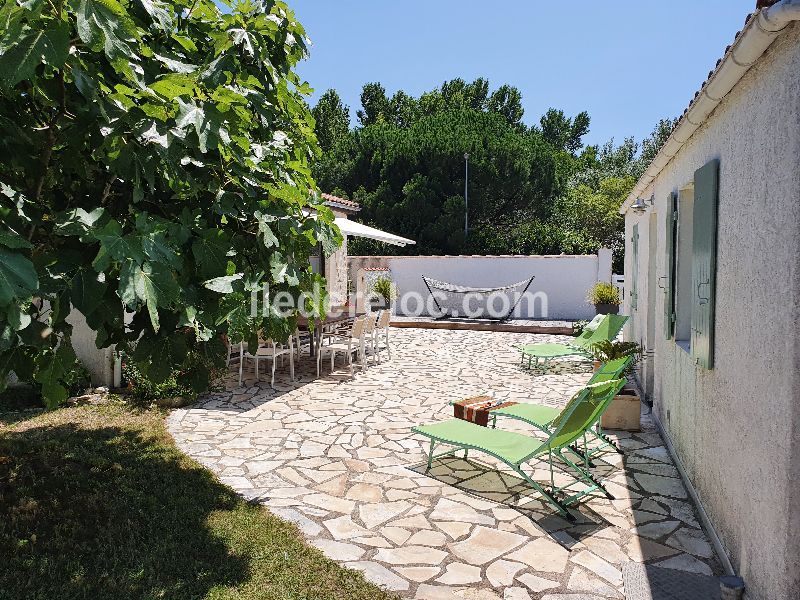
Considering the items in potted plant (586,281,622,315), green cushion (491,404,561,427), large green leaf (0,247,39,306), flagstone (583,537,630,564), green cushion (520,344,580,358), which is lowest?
flagstone (583,537,630,564)

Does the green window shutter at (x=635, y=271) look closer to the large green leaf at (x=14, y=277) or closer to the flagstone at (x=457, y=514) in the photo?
the flagstone at (x=457, y=514)

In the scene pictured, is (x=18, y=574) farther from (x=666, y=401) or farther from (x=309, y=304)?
(x=666, y=401)

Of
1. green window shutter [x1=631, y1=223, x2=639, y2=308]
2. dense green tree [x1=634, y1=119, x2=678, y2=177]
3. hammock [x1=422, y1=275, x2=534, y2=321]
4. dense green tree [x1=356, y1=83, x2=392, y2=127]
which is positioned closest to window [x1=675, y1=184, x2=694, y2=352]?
green window shutter [x1=631, y1=223, x2=639, y2=308]

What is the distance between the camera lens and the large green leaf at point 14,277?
1.95m

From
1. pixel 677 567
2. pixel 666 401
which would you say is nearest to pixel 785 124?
pixel 677 567

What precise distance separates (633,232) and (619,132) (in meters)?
38.9

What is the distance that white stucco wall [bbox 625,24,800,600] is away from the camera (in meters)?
2.56

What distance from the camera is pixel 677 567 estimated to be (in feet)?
12.0

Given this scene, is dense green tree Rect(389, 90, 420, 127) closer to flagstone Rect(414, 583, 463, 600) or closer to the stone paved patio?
the stone paved patio

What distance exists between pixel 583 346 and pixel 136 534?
7.54 m

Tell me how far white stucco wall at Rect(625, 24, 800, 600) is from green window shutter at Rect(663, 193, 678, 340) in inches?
49.5

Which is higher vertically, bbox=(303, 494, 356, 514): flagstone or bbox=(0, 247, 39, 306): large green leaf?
bbox=(0, 247, 39, 306): large green leaf

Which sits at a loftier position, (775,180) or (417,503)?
(775,180)

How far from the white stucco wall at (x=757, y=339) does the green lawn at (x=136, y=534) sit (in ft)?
6.57
